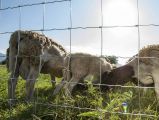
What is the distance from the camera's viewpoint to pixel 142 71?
685 cm

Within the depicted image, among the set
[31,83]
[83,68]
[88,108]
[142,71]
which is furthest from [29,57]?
[88,108]

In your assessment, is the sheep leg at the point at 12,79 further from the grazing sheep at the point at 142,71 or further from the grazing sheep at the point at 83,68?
the grazing sheep at the point at 142,71

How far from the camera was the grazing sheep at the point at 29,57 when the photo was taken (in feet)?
22.4

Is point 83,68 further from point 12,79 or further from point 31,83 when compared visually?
point 12,79

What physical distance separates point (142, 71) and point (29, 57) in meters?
2.17

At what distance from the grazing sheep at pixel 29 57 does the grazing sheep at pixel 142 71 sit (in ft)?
3.89

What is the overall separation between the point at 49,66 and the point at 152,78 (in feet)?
7.08

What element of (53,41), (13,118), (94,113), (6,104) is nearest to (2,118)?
(13,118)

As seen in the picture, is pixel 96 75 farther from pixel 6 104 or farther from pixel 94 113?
pixel 94 113

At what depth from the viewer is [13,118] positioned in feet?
16.6

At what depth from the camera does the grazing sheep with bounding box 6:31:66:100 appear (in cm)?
681

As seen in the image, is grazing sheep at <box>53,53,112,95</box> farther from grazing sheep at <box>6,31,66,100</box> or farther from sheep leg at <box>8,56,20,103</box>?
sheep leg at <box>8,56,20,103</box>

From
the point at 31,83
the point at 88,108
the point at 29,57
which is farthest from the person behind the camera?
the point at 29,57

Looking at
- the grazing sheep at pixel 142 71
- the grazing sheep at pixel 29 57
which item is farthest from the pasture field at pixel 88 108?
the grazing sheep at pixel 29 57
